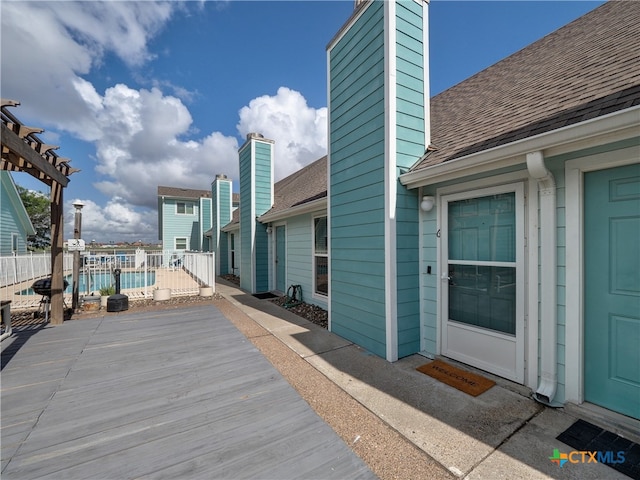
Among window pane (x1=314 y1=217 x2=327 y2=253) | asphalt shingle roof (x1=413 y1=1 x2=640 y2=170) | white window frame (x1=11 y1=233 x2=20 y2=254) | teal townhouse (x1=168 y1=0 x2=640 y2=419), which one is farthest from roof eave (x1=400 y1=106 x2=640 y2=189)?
white window frame (x1=11 y1=233 x2=20 y2=254)

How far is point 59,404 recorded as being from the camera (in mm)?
2504

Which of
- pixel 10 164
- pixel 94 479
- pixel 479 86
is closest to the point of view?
pixel 94 479

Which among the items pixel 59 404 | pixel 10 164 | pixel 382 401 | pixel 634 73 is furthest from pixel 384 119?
pixel 10 164

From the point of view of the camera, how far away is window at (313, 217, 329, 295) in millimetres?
6094

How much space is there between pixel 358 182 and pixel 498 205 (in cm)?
187

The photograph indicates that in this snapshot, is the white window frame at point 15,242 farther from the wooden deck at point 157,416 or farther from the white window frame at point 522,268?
the white window frame at point 522,268

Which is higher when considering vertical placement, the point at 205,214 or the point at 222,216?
the point at 205,214

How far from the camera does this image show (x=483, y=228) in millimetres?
3076

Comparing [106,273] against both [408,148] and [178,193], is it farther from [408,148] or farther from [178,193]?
[178,193]

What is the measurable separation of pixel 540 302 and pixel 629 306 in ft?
1.86

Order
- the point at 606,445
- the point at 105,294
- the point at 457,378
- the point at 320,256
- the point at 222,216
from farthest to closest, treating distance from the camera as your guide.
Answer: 1. the point at 222,216
2. the point at 105,294
3. the point at 320,256
4. the point at 457,378
5. the point at 606,445

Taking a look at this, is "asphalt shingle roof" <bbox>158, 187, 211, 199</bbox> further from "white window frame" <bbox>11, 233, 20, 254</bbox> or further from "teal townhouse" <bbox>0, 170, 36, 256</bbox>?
"white window frame" <bbox>11, 233, 20, 254</bbox>

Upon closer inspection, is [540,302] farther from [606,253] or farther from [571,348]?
[606,253]

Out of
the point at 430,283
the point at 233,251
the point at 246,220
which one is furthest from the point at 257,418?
the point at 233,251
